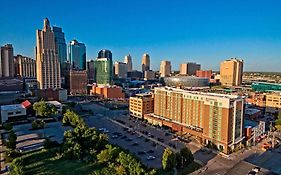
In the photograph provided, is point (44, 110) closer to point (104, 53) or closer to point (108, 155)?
point (108, 155)

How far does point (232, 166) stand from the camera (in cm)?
2153

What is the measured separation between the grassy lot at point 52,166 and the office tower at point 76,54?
10230 cm

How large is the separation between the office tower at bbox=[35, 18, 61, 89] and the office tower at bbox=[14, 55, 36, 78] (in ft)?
76.1

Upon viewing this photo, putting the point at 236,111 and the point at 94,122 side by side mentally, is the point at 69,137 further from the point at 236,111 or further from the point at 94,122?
the point at 236,111

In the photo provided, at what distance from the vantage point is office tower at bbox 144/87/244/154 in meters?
25.2

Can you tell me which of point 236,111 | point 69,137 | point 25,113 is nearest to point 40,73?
point 25,113

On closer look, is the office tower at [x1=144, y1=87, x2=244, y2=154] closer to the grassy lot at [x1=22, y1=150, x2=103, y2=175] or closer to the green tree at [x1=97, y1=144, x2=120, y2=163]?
the green tree at [x1=97, y1=144, x2=120, y2=163]

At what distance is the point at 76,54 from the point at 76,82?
50.8 metres

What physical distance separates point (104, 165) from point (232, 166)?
1272 cm

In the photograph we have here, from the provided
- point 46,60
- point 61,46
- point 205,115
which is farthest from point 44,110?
point 61,46

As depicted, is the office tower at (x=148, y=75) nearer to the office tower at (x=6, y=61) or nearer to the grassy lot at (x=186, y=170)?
the office tower at (x=6, y=61)

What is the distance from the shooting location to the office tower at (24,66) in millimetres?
86250

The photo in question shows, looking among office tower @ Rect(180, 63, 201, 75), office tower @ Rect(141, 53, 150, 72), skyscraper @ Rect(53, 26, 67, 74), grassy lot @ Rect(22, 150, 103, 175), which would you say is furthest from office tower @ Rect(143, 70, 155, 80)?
grassy lot @ Rect(22, 150, 103, 175)

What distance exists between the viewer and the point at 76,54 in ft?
405
